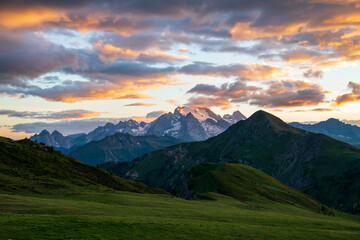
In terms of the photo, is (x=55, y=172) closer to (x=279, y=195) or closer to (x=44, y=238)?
(x=44, y=238)

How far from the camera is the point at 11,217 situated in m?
44.6

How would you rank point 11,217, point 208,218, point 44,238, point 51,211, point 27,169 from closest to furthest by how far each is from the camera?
point 44,238, point 11,217, point 51,211, point 208,218, point 27,169

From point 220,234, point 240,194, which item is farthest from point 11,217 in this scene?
point 240,194

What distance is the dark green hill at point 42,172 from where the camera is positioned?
282 ft

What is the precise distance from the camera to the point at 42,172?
103m

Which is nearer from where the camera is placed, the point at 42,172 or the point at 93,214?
the point at 93,214

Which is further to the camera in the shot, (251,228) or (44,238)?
(251,228)

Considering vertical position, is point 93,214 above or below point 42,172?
below

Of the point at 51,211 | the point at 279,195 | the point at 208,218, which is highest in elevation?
the point at 51,211

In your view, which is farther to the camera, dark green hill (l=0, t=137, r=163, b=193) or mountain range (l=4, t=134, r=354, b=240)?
dark green hill (l=0, t=137, r=163, b=193)

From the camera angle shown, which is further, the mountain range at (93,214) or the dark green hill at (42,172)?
the dark green hill at (42,172)

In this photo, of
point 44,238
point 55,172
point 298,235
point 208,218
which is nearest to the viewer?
point 44,238

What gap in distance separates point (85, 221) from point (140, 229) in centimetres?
864

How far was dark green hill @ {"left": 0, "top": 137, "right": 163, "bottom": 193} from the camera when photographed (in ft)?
282
